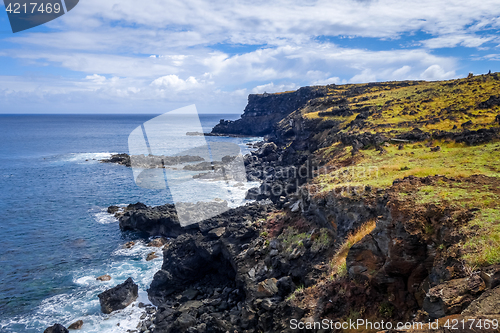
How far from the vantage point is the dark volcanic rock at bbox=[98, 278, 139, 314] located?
22484 millimetres

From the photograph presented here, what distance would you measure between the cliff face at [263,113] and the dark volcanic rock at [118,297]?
358ft

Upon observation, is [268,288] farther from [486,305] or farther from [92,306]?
[92,306]

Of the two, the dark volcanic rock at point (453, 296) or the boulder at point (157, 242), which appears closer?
the dark volcanic rock at point (453, 296)

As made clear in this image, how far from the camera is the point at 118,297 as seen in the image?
23.0 m

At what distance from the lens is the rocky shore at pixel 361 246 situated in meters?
9.21

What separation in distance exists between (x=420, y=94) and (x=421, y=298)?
198ft

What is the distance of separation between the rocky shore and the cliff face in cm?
9451

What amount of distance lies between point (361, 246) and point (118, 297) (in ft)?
63.1

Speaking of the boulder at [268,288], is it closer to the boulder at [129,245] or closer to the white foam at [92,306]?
the white foam at [92,306]

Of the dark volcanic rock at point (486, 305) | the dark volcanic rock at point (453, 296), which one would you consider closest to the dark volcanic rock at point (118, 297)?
the dark volcanic rock at point (453, 296)

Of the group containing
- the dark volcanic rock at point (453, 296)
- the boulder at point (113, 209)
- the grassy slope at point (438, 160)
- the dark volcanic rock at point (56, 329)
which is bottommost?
the dark volcanic rock at point (56, 329)

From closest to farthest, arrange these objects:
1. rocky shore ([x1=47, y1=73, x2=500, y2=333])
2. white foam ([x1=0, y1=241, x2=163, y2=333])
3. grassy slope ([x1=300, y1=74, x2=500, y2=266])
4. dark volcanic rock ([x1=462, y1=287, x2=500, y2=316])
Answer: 1. dark volcanic rock ([x1=462, y1=287, x2=500, y2=316])
2. rocky shore ([x1=47, y1=73, x2=500, y2=333])
3. grassy slope ([x1=300, y1=74, x2=500, y2=266])
4. white foam ([x1=0, y1=241, x2=163, y2=333])

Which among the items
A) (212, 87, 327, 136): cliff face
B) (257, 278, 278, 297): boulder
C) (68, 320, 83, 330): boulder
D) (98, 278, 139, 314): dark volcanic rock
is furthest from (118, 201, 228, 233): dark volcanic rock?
(212, 87, 327, 136): cliff face

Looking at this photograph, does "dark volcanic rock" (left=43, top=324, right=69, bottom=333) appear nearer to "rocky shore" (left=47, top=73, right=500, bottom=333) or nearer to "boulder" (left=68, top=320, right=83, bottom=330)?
"boulder" (left=68, top=320, right=83, bottom=330)
